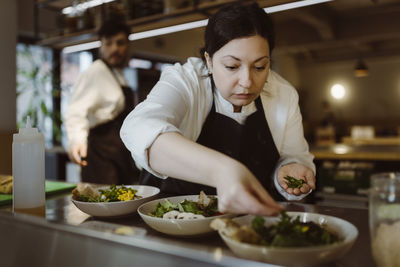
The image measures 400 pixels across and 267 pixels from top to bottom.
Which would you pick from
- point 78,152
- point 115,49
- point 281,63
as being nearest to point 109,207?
point 78,152

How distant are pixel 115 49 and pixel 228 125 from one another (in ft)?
5.38

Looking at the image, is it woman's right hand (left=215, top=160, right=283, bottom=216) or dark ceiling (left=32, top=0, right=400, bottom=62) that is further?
dark ceiling (left=32, top=0, right=400, bottom=62)

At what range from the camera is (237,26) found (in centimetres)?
121

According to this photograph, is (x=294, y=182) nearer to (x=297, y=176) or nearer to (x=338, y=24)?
(x=297, y=176)

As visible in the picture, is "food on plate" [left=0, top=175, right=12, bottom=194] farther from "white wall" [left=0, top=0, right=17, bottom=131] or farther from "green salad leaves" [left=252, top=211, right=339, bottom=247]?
"white wall" [left=0, top=0, right=17, bottom=131]

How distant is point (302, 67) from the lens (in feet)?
33.3

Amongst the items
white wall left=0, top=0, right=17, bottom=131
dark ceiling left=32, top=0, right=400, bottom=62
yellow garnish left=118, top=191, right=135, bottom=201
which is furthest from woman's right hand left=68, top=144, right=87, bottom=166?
dark ceiling left=32, top=0, right=400, bottom=62

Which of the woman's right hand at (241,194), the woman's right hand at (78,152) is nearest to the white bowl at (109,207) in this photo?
the woman's right hand at (241,194)

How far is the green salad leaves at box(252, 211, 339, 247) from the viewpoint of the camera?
2.30ft

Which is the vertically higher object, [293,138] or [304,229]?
[293,138]

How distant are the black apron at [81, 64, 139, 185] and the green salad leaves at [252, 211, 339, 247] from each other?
2.11 m

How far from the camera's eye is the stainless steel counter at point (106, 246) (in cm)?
67

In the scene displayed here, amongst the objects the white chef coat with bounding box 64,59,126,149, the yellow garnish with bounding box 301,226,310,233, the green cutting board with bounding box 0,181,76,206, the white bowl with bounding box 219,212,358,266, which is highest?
the white chef coat with bounding box 64,59,126,149

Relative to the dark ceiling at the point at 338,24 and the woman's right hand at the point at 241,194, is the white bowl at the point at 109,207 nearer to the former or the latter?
the woman's right hand at the point at 241,194
